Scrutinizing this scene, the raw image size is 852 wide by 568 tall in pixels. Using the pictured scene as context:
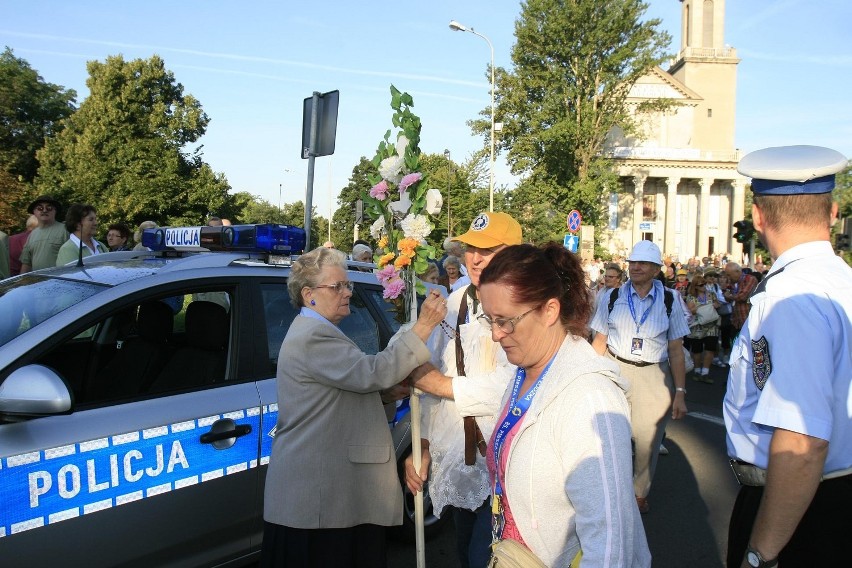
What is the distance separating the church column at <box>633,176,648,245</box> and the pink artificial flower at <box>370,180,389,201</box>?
195 feet

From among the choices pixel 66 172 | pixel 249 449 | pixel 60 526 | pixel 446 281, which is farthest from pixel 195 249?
pixel 66 172

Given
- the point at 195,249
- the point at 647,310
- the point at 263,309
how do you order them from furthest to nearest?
1. the point at 647,310
2. the point at 195,249
3. the point at 263,309

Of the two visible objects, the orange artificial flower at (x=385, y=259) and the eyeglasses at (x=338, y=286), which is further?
the orange artificial flower at (x=385, y=259)

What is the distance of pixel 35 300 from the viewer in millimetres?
2986

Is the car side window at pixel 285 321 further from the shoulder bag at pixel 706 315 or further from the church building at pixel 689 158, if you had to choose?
the church building at pixel 689 158

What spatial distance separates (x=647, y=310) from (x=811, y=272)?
329 centimetres

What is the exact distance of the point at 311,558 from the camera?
2545 millimetres

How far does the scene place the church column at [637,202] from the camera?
5856 centimetres

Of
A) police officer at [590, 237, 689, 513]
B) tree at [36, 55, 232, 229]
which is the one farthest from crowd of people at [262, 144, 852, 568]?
tree at [36, 55, 232, 229]

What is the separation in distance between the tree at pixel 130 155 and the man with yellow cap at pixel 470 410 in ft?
111

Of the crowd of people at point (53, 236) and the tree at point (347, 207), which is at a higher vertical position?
the tree at point (347, 207)

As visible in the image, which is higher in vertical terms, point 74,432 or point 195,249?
point 195,249

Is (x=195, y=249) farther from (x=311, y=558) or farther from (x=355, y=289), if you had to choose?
(x=311, y=558)

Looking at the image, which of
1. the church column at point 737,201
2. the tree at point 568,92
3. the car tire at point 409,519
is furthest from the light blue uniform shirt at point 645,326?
the church column at point 737,201
